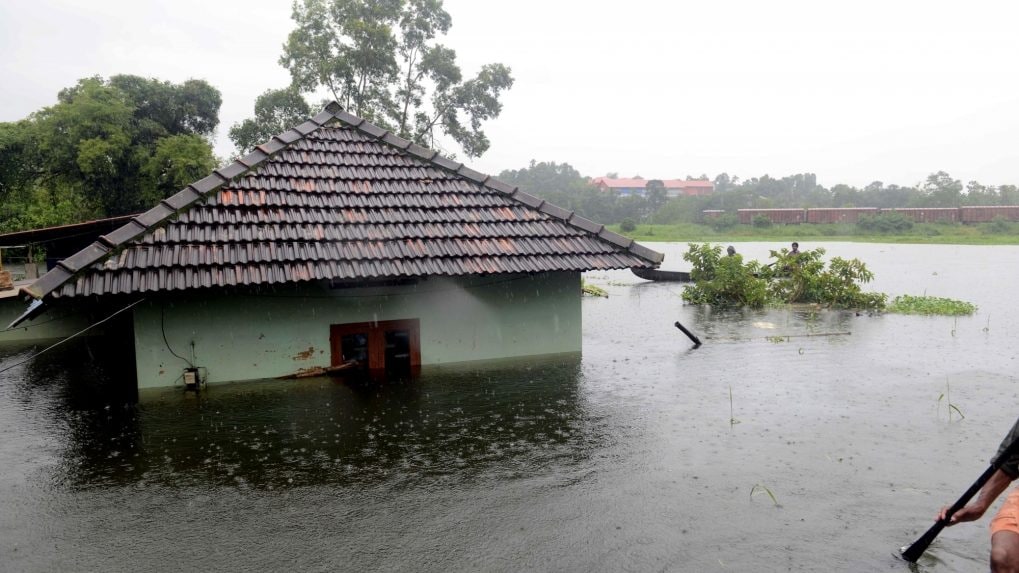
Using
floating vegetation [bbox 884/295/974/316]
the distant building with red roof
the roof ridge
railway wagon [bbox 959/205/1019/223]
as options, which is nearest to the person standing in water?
the roof ridge

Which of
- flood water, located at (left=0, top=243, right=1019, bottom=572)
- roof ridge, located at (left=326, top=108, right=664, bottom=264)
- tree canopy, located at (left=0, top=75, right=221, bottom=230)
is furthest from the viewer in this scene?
tree canopy, located at (left=0, top=75, right=221, bottom=230)

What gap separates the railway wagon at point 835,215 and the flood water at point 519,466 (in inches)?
2120

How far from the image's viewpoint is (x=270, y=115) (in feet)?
91.9

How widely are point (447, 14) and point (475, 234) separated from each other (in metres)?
24.0

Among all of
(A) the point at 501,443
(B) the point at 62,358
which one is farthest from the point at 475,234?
(B) the point at 62,358

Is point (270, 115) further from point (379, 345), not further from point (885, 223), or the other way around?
point (885, 223)

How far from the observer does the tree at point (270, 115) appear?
1096 inches

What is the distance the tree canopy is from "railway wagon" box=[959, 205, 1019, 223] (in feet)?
196

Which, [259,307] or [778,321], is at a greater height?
[259,307]

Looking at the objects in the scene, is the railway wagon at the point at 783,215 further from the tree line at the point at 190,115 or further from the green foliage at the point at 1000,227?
the tree line at the point at 190,115

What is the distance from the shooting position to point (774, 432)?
7586 millimetres

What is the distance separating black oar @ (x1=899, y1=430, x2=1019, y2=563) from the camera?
3.55 m

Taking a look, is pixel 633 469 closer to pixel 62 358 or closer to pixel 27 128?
Answer: pixel 62 358

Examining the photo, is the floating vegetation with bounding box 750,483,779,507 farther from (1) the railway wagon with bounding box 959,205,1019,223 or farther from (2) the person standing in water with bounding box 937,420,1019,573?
(1) the railway wagon with bounding box 959,205,1019,223
